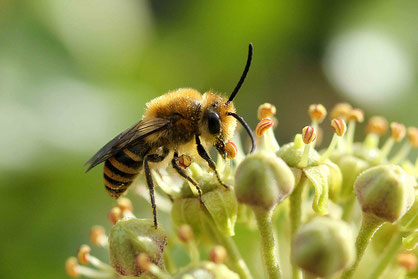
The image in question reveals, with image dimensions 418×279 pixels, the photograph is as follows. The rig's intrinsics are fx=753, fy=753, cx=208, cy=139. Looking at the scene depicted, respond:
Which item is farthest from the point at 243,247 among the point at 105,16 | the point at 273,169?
the point at 105,16

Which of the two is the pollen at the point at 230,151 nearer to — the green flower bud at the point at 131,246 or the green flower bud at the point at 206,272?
the green flower bud at the point at 131,246

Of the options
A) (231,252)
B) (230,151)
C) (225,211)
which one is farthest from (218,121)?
(231,252)

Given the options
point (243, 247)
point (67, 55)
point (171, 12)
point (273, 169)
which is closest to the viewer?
point (273, 169)

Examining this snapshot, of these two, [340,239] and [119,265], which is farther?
[119,265]

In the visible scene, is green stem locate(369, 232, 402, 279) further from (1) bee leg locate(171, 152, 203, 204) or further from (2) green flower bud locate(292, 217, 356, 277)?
(1) bee leg locate(171, 152, 203, 204)

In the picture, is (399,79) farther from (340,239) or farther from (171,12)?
(340,239)

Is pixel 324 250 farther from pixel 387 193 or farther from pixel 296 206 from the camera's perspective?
pixel 296 206

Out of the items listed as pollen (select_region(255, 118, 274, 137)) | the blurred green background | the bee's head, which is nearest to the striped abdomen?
the bee's head
